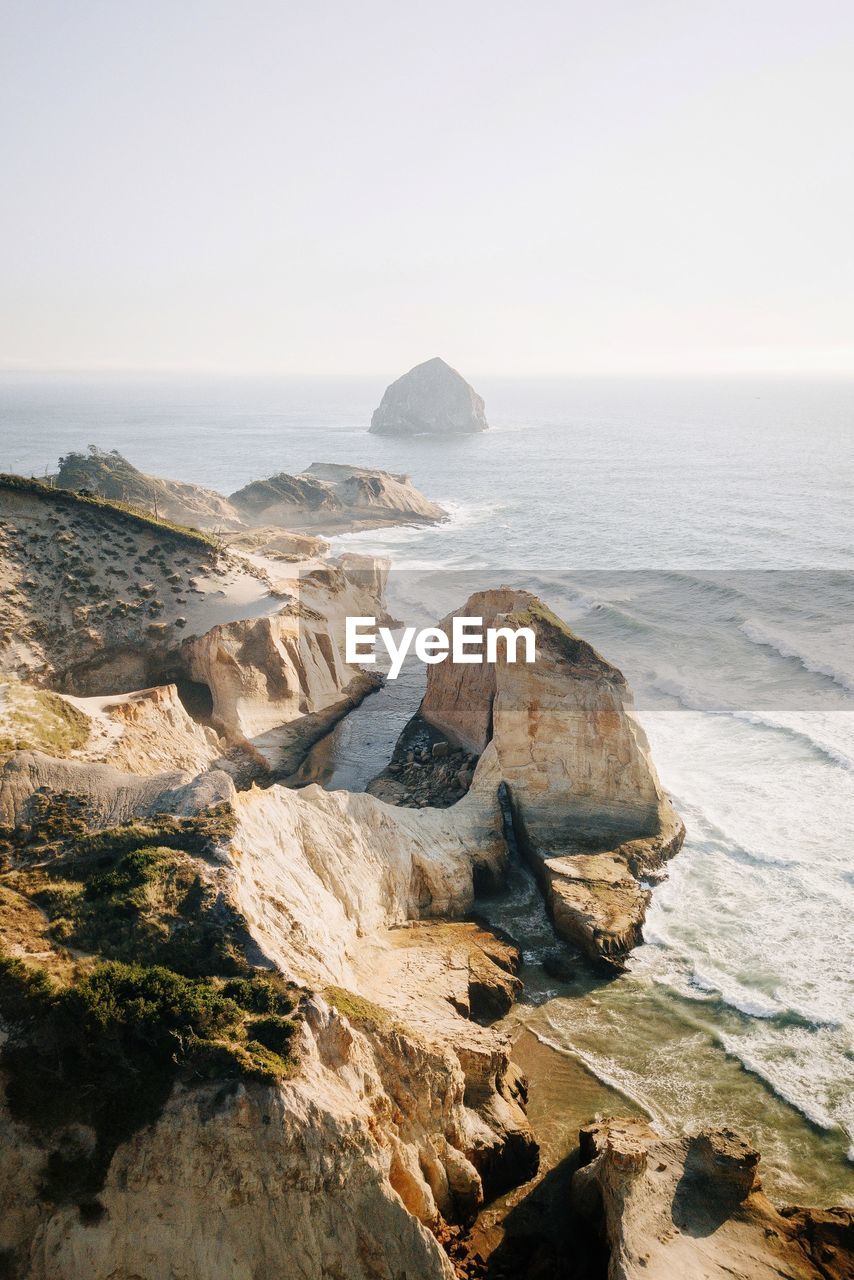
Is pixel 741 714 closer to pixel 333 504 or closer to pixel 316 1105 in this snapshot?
pixel 316 1105

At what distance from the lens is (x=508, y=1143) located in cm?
1505

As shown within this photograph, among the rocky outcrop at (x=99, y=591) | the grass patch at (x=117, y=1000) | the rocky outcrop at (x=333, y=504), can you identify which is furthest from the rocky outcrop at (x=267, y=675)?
the rocky outcrop at (x=333, y=504)

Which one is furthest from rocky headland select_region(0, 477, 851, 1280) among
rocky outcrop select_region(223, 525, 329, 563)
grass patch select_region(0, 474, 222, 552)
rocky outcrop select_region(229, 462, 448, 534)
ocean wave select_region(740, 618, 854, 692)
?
rocky outcrop select_region(229, 462, 448, 534)

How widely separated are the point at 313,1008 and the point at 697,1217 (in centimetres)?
711

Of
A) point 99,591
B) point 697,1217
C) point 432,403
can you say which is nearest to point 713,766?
point 697,1217

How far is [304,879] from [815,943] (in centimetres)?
1381

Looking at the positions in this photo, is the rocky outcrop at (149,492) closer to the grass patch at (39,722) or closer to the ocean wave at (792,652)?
the ocean wave at (792,652)

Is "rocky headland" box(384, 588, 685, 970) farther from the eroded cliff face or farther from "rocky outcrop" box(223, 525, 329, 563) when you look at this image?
"rocky outcrop" box(223, 525, 329, 563)

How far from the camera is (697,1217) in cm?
1331

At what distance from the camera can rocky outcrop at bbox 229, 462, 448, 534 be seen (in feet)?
261

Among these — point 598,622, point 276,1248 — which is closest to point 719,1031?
point 276,1248

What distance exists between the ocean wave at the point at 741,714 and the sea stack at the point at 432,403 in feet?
420

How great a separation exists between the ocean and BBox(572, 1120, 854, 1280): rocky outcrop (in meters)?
1.62

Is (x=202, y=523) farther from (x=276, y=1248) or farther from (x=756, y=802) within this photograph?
(x=276, y=1248)
